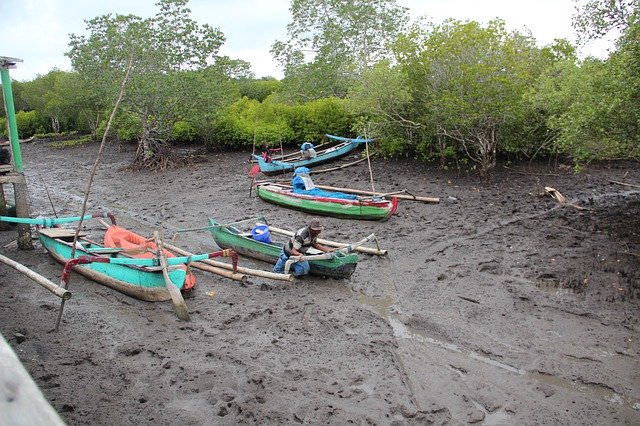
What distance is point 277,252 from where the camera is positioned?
10188 millimetres

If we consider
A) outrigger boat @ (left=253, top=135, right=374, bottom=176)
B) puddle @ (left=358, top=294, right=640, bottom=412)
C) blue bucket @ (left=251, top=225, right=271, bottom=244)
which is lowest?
puddle @ (left=358, top=294, right=640, bottom=412)

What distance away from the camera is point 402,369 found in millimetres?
6504

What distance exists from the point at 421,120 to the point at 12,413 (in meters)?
17.6

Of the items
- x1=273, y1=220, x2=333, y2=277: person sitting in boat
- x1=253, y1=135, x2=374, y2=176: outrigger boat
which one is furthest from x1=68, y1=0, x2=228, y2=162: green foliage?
x1=273, y1=220, x2=333, y2=277: person sitting in boat

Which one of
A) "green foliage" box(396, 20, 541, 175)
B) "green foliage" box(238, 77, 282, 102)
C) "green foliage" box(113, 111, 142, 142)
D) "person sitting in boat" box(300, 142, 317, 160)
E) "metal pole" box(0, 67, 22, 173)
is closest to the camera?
"metal pole" box(0, 67, 22, 173)

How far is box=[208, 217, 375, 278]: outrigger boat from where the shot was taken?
912cm

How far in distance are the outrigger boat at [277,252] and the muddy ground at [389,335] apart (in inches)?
11.6

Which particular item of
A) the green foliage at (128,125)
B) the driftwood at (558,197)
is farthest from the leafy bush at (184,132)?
the driftwood at (558,197)

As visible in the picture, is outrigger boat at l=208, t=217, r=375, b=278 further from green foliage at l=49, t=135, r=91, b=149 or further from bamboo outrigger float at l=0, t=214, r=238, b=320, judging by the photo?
green foliage at l=49, t=135, r=91, b=149

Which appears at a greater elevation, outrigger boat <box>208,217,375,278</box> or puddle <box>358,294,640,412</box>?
outrigger boat <box>208,217,375,278</box>

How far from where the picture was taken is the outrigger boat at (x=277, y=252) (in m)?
9.12

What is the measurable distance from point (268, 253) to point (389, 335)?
3.83m

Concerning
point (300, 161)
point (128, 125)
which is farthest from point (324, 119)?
point (128, 125)

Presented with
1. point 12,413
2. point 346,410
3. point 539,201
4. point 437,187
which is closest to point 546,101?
point 539,201
